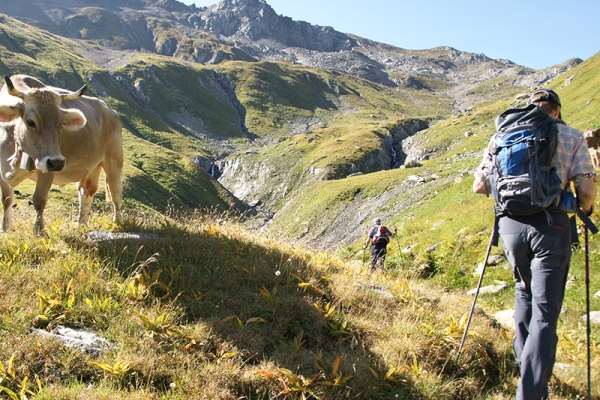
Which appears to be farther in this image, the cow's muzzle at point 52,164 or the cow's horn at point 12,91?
the cow's muzzle at point 52,164

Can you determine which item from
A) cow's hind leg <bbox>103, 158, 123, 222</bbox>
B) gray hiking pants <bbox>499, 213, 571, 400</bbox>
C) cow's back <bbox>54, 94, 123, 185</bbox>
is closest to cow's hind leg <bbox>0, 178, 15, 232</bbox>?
cow's back <bbox>54, 94, 123, 185</bbox>

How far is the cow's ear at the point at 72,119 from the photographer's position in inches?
302

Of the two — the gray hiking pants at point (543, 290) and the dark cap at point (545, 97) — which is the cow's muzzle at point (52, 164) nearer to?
the gray hiking pants at point (543, 290)

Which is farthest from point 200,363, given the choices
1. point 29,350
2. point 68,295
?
point 68,295

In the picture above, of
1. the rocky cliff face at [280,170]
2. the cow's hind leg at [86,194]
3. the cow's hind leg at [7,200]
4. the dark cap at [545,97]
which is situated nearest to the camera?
the dark cap at [545,97]

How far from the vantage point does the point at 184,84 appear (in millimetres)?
187875

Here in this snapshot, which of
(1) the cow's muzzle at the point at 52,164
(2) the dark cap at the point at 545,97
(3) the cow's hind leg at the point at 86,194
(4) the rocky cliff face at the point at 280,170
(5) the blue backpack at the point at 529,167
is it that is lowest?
(4) the rocky cliff face at the point at 280,170

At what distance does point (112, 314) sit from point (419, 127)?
143 metres

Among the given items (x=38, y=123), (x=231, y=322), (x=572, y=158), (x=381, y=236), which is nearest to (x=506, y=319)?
(x=572, y=158)

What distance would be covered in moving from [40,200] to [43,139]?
1300mm

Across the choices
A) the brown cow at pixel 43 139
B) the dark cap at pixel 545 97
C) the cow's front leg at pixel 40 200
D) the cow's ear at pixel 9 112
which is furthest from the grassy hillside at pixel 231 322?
the dark cap at pixel 545 97

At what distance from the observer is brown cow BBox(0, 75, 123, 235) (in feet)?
23.0

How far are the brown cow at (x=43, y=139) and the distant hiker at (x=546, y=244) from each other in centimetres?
722

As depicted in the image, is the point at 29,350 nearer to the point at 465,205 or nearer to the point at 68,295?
the point at 68,295
